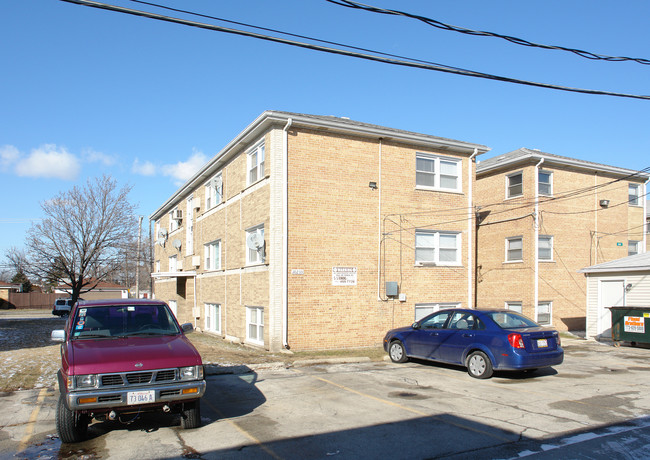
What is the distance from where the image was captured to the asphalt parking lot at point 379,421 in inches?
242

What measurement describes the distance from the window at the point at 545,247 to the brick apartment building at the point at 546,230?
1.6 inches

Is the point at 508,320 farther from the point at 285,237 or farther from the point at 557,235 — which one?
the point at 557,235

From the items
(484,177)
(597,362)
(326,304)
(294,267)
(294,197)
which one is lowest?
(597,362)

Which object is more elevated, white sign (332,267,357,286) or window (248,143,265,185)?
window (248,143,265,185)

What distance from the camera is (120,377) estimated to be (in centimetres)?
639

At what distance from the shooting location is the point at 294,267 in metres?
15.8

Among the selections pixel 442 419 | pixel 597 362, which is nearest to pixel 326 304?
pixel 597 362

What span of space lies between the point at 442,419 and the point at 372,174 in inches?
430

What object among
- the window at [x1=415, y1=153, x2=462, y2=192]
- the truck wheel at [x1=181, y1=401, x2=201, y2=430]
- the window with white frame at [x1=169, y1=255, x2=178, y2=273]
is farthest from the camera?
the window with white frame at [x1=169, y1=255, x2=178, y2=273]

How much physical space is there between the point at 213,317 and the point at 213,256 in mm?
2715

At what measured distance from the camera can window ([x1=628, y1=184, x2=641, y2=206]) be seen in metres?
25.3

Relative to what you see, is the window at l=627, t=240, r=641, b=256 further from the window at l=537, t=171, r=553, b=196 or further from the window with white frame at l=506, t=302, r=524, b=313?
the window with white frame at l=506, t=302, r=524, b=313

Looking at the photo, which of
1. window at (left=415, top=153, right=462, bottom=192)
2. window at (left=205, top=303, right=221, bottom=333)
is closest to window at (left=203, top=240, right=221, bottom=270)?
window at (left=205, top=303, right=221, bottom=333)

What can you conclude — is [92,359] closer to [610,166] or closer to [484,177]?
[484,177]
